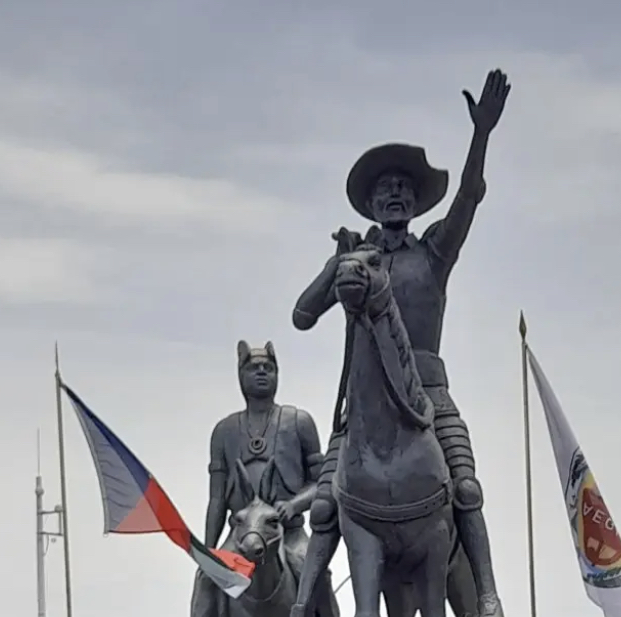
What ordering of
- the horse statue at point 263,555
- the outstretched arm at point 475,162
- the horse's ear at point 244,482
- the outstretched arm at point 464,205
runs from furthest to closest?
the horse's ear at point 244,482, the horse statue at point 263,555, the outstretched arm at point 464,205, the outstretched arm at point 475,162

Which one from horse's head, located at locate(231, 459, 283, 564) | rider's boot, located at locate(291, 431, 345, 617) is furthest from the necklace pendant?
rider's boot, located at locate(291, 431, 345, 617)

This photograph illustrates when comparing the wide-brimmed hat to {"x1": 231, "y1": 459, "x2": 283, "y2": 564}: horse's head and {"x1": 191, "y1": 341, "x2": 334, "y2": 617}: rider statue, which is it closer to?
{"x1": 231, "y1": 459, "x2": 283, "y2": 564}: horse's head

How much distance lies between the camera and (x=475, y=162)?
15375 millimetres

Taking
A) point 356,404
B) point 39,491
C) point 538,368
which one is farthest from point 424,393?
point 39,491

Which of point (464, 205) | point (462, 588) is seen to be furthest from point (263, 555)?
point (464, 205)

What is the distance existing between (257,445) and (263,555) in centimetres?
154

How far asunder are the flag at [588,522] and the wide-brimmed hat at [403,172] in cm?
423

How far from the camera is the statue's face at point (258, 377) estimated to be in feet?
64.4

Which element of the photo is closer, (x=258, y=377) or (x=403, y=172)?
(x=403, y=172)

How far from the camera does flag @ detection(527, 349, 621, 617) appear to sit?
19.1m

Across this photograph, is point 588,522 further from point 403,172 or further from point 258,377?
point 403,172

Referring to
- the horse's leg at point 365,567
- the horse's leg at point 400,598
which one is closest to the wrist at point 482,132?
the horse's leg at point 365,567

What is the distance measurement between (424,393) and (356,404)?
0.61 meters

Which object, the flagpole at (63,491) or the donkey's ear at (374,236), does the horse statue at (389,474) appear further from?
the flagpole at (63,491)
